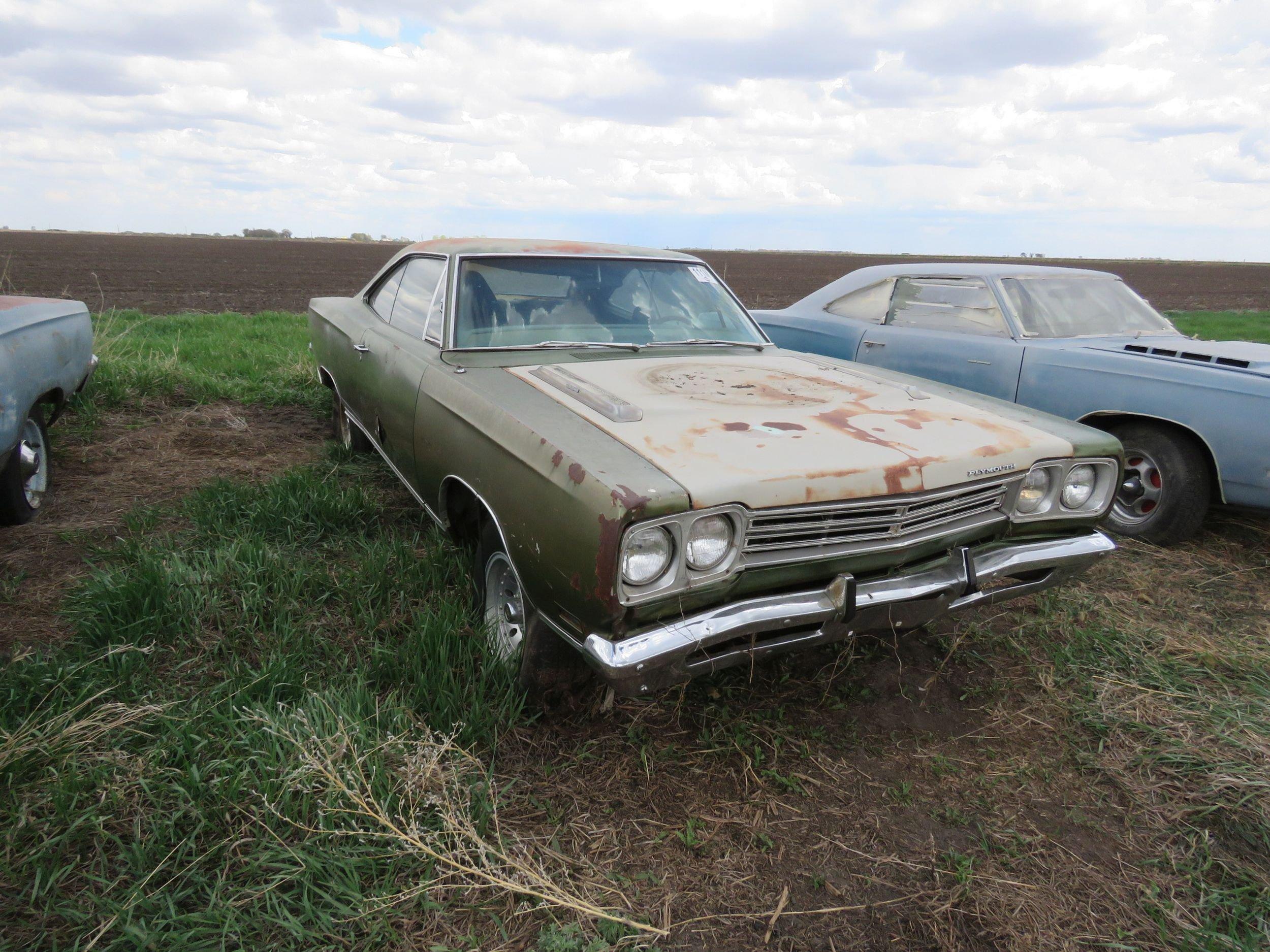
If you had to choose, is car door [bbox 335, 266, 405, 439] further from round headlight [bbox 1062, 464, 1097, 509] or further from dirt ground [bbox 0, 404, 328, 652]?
round headlight [bbox 1062, 464, 1097, 509]

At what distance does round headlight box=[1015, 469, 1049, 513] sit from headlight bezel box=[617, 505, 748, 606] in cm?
106

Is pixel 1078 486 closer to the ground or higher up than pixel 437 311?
closer to the ground

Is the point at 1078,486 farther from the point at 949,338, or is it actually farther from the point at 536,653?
the point at 949,338

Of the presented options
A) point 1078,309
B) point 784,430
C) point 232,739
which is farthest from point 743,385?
point 1078,309

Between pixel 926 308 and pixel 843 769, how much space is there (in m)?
3.47

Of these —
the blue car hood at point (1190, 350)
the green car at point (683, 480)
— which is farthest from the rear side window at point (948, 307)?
the green car at point (683, 480)

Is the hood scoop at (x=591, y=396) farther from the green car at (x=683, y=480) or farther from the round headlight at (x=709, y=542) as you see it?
the round headlight at (x=709, y=542)

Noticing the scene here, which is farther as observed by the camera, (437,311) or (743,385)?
(437,311)

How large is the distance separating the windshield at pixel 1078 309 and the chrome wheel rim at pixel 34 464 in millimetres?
5065

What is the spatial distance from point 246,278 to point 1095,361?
1037 inches

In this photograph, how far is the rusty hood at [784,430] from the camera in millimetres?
2027

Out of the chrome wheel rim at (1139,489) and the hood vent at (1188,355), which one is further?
the chrome wheel rim at (1139,489)

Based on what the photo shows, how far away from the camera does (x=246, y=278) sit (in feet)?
83.0

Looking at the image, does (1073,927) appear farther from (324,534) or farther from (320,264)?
(320,264)
